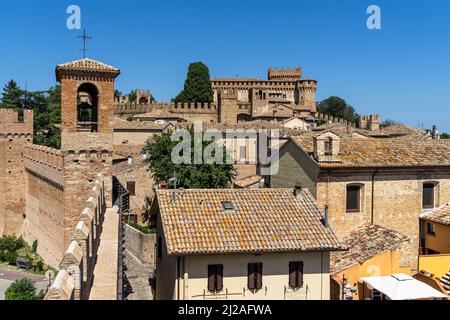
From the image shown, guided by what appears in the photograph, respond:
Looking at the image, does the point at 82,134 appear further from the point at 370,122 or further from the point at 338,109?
the point at 338,109

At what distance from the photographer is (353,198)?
2067 cm

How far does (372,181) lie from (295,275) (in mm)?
7484

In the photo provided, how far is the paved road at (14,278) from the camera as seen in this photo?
2528 centimetres

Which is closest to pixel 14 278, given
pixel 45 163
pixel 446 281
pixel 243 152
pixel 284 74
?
pixel 45 163

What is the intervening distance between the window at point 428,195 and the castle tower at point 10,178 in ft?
86.8

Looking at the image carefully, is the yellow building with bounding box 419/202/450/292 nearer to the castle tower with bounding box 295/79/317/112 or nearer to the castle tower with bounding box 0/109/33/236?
the castle tower with bounding box 0/109/33/236

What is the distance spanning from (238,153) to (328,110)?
187 ft

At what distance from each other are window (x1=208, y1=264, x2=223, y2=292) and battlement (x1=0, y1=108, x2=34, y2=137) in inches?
1000

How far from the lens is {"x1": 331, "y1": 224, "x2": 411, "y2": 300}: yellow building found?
1612cm

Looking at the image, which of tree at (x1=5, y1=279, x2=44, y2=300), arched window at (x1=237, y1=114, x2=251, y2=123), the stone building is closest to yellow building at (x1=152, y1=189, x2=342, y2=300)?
the stone building

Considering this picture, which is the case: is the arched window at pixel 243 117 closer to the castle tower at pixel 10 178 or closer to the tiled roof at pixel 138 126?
the tiled roof at pixel 138 126

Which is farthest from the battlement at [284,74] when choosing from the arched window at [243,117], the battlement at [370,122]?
the arched window at [243,117]

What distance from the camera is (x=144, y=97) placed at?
274 ft
